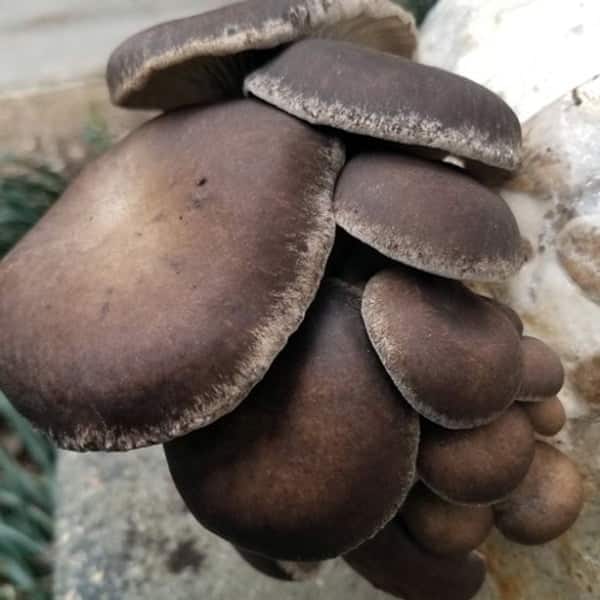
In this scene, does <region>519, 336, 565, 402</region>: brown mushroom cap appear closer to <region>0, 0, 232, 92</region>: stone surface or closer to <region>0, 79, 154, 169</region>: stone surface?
<region>0, 79, 154, 169</region>: stone surface

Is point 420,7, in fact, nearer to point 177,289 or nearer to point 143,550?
point 177,289

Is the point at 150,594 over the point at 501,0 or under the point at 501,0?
under

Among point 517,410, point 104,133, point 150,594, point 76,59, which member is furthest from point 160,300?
point 76,59

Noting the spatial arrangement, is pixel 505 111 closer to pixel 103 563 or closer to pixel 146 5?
pixel 103 563

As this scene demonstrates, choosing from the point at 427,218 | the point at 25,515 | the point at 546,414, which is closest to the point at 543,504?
the point at 546,414

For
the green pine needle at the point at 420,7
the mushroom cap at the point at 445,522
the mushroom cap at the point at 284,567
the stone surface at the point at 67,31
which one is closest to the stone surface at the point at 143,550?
the mushroom cap at the point at 284,567

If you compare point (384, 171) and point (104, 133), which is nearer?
point (384, 171)

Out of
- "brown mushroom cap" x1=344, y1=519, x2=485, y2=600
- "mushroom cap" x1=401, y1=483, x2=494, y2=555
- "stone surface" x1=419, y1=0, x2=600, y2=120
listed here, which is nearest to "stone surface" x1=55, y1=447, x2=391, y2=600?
"brown mushroom cap" x1=344, y1=519, x2=485, y2=600
